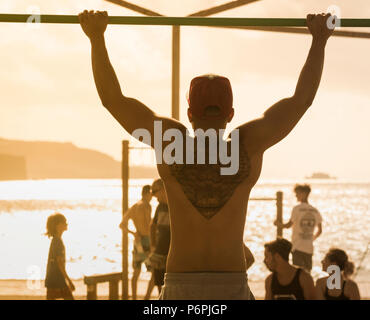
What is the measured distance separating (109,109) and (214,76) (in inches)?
19.5

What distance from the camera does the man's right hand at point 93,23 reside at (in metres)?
3.30

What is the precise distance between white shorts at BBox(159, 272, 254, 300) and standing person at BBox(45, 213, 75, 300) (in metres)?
4.56

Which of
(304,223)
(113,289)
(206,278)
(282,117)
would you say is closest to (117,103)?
(282,117)

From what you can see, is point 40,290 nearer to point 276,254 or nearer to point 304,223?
point 304,223

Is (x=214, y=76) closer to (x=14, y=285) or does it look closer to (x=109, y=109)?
(x=109, y=109)

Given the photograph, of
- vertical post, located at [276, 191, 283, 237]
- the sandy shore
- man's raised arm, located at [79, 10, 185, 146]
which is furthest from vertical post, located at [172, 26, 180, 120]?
man's raised arm, located at [79, 10, 185, 146]

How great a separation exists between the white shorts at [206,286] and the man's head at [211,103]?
0.66 m

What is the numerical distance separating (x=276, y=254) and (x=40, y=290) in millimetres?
5819

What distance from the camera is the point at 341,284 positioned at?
5750 mm

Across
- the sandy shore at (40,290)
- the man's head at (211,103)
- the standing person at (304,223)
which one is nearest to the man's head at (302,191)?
the standing person at (304,223)

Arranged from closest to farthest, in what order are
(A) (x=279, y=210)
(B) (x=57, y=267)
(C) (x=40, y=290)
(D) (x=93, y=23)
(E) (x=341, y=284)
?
1. (D) (x=93, y=23)
2. (E) (x=341, y=284)
3. (B) (x=57, y=267)
4. (A) (x=279, y=210)
5. (C) (x=40, y=290)

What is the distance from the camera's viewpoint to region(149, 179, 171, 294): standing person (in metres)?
7.64
